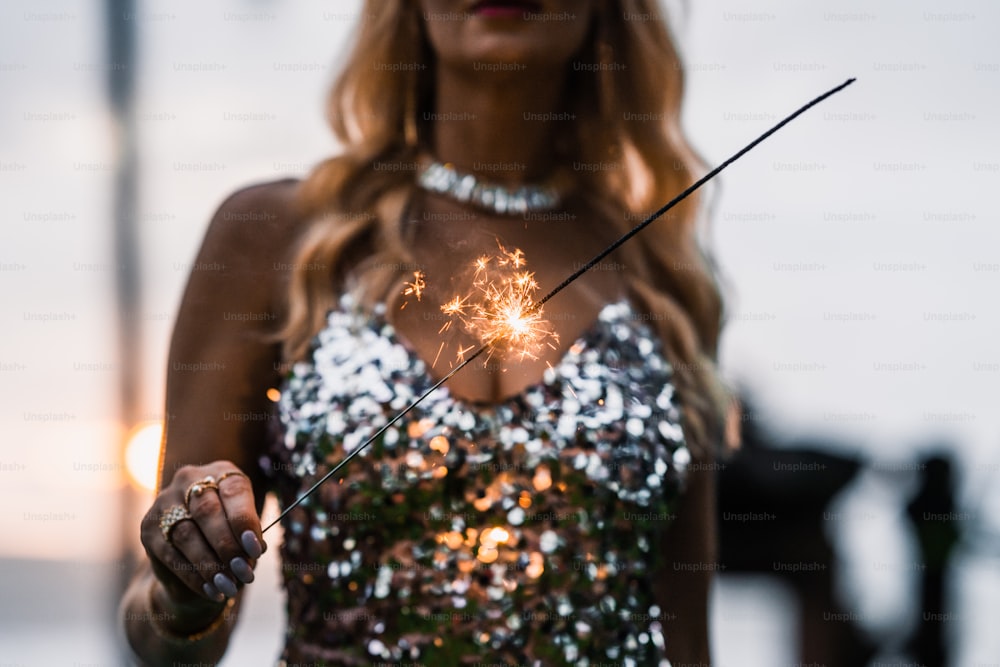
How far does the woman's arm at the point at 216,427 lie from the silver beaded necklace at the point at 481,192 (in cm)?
8

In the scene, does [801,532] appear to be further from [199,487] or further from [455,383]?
[199,487]

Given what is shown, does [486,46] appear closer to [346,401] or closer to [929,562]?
[346,401]

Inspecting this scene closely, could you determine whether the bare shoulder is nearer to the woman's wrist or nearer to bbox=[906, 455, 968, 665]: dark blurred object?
the woman's wrist

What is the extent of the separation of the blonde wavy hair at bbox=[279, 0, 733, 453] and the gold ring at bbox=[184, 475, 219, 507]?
90 millimetres

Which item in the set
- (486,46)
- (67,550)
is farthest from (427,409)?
(67,550)

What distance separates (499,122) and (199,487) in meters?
0.23

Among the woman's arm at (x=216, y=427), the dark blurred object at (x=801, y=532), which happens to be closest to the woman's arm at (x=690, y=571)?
the dark blurred object at (x=801, y=532)

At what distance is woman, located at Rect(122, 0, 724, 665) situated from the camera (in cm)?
52

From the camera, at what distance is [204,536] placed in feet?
1.43

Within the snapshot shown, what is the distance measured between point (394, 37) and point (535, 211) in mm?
117

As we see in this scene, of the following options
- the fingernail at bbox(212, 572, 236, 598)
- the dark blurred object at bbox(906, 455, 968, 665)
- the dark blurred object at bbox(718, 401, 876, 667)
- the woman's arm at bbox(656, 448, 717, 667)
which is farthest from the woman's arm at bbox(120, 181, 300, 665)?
the dark blurred object at bbox(906, 455, 968, 665)

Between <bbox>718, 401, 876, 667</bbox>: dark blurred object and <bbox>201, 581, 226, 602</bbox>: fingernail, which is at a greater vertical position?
<bbox>201, 581, 226, 602</bbox>: fingernail

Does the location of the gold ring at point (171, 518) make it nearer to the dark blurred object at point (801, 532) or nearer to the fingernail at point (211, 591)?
the fingernail at point (211, 591)

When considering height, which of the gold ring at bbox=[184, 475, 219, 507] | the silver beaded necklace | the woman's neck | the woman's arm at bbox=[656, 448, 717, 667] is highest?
the woman's neck
